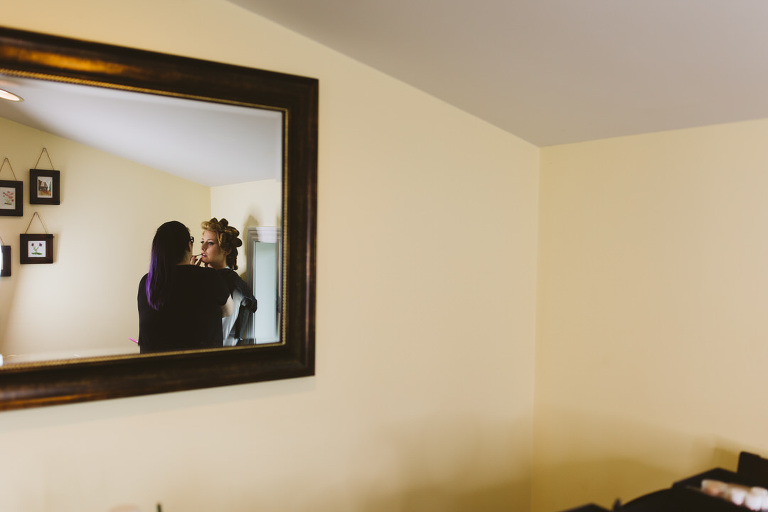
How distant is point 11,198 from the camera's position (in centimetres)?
134

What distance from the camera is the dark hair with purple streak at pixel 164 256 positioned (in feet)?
4.95

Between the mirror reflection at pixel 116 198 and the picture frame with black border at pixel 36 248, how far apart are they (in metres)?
0.01

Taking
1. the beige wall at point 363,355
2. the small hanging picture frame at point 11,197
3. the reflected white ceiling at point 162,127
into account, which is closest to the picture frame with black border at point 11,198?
the small hanging picture frame at point 11,197

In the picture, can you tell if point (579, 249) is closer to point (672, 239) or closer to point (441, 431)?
point (672, 239)

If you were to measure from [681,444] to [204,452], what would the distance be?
1.55 metres

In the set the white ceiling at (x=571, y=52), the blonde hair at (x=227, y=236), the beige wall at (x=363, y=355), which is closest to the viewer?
the white ceiling at (x=571, y=52)

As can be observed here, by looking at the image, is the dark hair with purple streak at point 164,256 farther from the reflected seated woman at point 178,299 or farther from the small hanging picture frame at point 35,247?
the small hanging picture frame at point 35,247

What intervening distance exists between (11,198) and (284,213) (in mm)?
703

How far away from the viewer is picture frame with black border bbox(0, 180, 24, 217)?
4.38ft

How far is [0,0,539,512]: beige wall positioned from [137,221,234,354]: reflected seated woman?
0.17m

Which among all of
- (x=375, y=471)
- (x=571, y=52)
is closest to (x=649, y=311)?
(x=571, y=52)

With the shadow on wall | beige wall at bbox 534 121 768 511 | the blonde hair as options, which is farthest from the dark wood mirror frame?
beige wall at bbox 534 121 768 511

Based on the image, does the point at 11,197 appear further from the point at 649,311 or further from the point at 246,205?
the point at 649,311

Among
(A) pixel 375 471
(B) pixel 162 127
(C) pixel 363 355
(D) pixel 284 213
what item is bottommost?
(A) pixel 375 471
